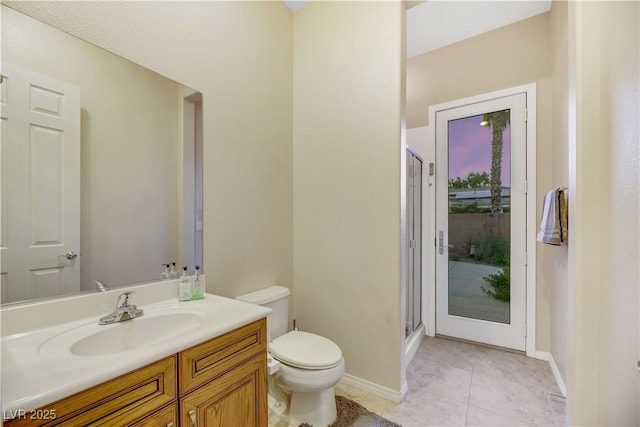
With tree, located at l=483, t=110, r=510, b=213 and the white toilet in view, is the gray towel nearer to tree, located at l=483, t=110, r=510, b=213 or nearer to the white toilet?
tree, located at l=483, t=110, r=510, b=213

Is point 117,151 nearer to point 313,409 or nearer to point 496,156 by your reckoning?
point 313,409

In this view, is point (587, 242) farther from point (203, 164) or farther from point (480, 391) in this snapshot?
point (203, 164)

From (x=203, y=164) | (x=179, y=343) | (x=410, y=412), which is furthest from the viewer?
(x=410, y=412)

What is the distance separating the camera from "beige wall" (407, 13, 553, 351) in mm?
2400

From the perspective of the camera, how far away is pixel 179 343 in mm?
922

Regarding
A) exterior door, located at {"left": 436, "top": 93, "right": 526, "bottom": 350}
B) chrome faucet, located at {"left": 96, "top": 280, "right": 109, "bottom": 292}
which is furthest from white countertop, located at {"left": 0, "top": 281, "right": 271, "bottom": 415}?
exterior door, located at {"left": 436, "top": 93, "right": 526, "bottom": 350}

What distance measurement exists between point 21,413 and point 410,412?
185cm

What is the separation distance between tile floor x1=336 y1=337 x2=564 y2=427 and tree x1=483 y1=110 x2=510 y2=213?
4.45 ft

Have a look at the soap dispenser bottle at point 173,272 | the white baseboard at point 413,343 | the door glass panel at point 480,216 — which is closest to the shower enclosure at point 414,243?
the white baseboard at point 413,343

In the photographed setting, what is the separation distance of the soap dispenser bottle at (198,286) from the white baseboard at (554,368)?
7.87ft

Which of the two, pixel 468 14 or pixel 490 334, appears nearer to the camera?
pixel 468 14

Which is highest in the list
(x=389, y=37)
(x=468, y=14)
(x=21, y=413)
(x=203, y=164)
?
(x=468, y=14)

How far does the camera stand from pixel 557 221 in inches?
74.1

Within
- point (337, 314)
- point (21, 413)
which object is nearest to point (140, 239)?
point (21, 413)
